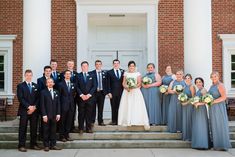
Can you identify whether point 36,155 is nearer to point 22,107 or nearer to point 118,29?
point 22,107

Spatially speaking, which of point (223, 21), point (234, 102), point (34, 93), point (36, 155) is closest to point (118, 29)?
point (223, 21)

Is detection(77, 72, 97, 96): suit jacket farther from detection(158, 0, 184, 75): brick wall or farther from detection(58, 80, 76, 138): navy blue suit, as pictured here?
detection(158, 0, 184, 75): brick wall

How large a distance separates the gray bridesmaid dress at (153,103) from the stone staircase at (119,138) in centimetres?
33

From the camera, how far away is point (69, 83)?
1001 cm

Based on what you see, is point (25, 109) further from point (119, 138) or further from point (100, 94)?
point (119, 138)

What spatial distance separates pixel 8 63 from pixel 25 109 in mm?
5537

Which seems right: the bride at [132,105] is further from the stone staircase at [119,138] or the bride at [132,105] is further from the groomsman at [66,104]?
the groomsman at [66,104]

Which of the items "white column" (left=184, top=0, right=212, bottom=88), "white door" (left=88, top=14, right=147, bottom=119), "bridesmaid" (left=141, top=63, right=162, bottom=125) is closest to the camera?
"bridesmaid" (left=141, top=63, right=162, bottom=125)

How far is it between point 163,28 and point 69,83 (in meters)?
5.81

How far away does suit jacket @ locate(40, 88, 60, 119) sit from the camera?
30.9ft

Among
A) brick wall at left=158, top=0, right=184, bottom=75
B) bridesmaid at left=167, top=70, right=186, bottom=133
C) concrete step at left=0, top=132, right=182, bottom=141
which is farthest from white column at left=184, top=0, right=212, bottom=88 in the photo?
brick wall at left=158, top=0, right=184, bottom=75

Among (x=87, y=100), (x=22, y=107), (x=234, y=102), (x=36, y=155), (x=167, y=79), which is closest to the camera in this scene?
(x=36, y=155)

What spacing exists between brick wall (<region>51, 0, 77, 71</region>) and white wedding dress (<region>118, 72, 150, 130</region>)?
4234mm

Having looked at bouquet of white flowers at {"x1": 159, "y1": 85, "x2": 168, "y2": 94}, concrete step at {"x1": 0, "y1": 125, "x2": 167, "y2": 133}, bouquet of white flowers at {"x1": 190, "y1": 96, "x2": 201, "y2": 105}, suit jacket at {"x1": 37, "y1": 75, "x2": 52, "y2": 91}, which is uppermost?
suit jacket at {"x1": 37, "y1": 75, "x2": 52, "y2": 91}
